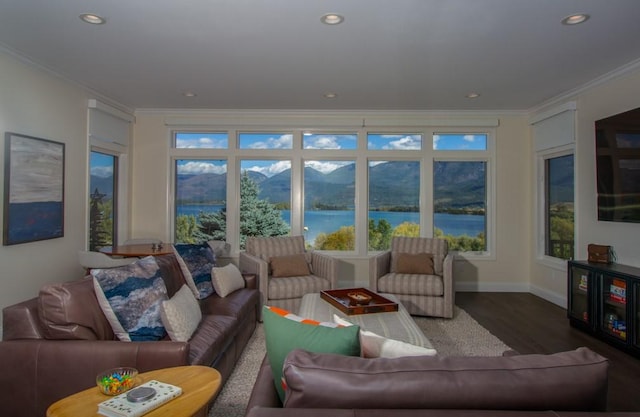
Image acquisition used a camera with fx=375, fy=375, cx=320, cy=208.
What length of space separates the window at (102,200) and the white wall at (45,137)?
32cm

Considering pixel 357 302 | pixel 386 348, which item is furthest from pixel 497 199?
pixel 386 348

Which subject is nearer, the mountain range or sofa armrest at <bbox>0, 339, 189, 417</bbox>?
sofa armrest at <bbox>0, 339, 189, 417</bbox>

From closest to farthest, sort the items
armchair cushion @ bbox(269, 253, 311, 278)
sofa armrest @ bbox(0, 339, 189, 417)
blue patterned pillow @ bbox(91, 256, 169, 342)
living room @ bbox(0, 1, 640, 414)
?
sofa armrest @ bbox(0, 339, 189, 417) < blue patterned pillow @ bbox(91, 256, 169, 342) < living room @ bbox(0, 1, 640, 414) < armchair cushion @ bbox(269, 253, 311, 278)

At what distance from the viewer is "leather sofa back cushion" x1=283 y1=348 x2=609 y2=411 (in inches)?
40.8

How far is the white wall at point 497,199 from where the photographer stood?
5.48 m

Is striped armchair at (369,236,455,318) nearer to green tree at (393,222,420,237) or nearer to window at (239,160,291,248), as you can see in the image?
green tree at (393,222,420,237)

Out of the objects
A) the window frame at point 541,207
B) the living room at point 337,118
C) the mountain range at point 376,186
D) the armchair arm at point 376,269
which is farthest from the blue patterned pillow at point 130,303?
the window frame at point 541,207

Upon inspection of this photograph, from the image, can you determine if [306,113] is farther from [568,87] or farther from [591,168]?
[591,168]

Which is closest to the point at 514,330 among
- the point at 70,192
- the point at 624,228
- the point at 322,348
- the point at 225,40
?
the point at 624,228

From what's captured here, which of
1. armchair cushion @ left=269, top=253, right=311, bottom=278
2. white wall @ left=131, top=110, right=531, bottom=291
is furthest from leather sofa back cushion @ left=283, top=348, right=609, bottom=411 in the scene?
white wall @ left=131, top=110, right=531, bottom=291

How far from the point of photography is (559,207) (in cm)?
498

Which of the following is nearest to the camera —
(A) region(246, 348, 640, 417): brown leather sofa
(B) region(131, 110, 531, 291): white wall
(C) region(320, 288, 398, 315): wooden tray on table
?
(A) region(246, 348, 640, 417): brown leather sofa

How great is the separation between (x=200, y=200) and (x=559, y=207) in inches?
198

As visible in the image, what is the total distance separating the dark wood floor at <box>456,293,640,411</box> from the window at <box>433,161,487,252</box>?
2.75 feet
